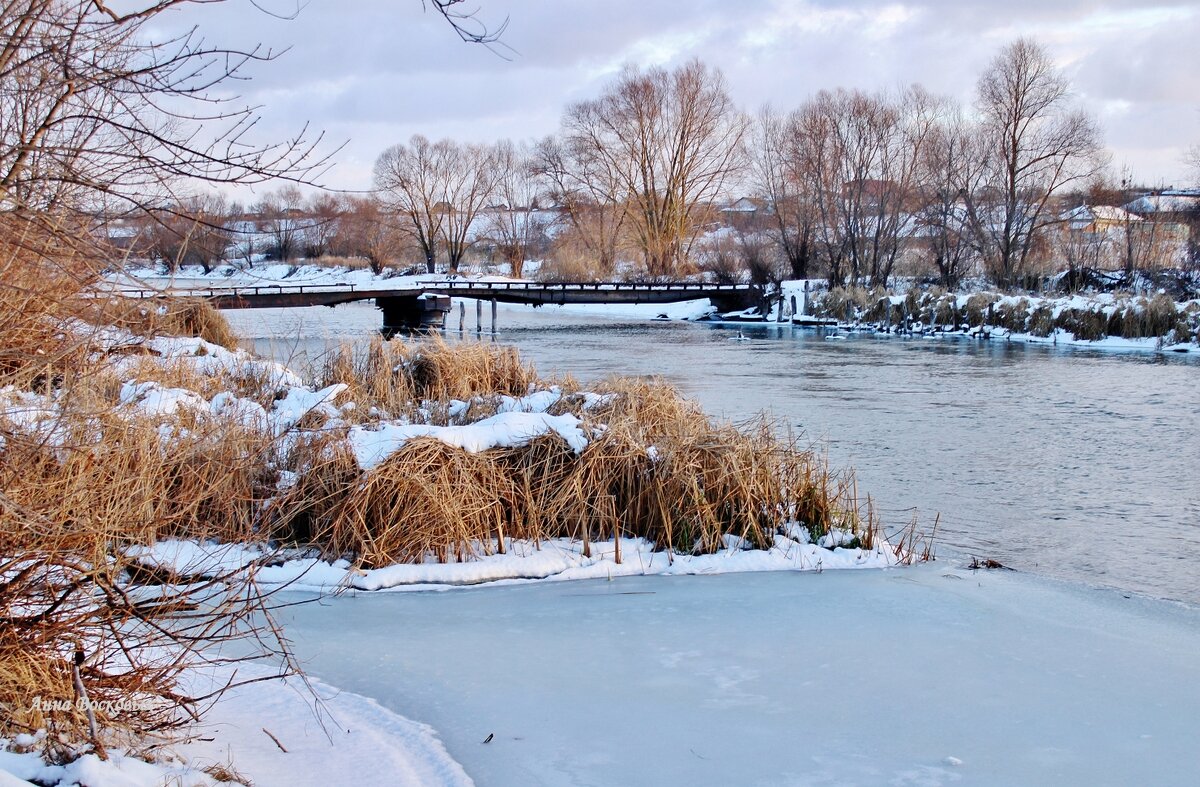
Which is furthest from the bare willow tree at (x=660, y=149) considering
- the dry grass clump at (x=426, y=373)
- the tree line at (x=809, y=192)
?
the dry grass clump at (x=426, y=373)

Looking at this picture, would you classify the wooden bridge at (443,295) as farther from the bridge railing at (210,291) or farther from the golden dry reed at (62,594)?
the golden dry reed at (62,594)

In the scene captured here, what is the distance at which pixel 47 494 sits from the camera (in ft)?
12.5

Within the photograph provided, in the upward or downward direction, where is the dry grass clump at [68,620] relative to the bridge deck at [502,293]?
downward

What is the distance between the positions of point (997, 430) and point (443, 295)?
86.1 feet

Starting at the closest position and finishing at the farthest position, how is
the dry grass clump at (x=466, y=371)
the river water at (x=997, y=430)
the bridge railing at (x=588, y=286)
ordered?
the river water at (x=997, y=430)
the dry grass clump at (x=466, y=371)
the bridge railing at (x=588, y=286)

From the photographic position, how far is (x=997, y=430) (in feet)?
46.8

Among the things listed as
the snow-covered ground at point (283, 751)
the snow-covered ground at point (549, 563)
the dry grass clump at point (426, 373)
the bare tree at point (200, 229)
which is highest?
the bare tree at point (200, 229)

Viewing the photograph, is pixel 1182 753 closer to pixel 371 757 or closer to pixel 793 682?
pixel 793 682

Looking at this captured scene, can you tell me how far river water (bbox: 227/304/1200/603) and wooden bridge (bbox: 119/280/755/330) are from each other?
9.31 feet

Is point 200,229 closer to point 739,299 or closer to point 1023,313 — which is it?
point 1023,313

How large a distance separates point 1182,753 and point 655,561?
377 centimetres

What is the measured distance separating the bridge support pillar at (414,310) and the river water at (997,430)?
6.28m

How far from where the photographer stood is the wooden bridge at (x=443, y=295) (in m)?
33.5

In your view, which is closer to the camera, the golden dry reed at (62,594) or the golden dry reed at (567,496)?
the golden dry reed at (62,594)
